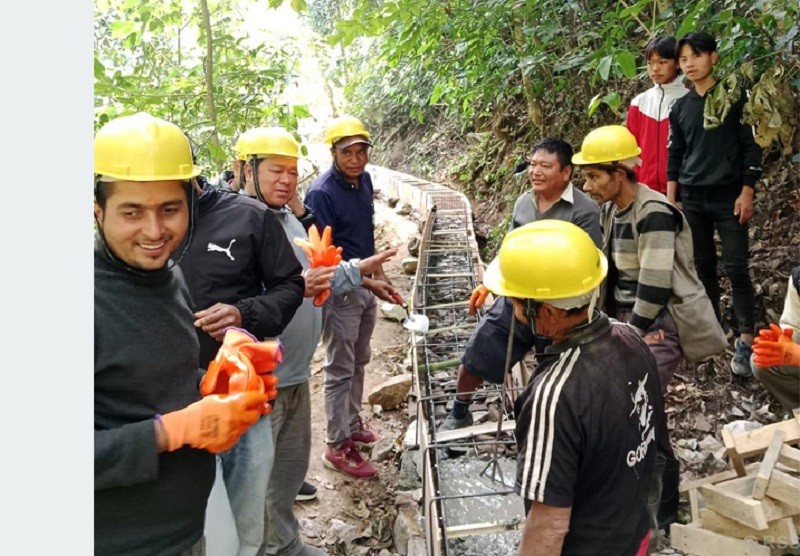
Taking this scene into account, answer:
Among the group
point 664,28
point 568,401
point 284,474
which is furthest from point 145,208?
point 664,28

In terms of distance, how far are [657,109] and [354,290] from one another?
265cm

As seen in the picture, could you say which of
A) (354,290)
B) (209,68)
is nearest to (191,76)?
(209,68)

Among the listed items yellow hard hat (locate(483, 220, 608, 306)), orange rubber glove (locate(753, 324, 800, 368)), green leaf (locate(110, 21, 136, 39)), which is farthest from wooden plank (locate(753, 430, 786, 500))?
green leaf (locate(110, 21, 136, 39))

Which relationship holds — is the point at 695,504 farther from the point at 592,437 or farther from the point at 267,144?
the point at 267,144

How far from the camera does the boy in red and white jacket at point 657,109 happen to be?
13.5ft

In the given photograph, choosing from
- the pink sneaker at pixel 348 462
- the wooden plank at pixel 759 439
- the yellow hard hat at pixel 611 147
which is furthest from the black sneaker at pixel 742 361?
the pink sneaker at pixel 348 462

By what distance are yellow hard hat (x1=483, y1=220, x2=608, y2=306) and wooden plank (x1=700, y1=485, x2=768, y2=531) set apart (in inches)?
62.7

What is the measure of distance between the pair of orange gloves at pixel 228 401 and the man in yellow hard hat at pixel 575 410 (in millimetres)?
Result: 771

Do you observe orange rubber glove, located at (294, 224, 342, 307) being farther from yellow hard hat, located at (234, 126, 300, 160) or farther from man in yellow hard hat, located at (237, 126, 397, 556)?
yellow hard hat, located at (234, 126, 300, 160)

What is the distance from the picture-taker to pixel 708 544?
8.78 ft

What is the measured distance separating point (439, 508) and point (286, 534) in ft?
2.54

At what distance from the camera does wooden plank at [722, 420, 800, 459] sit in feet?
9.49

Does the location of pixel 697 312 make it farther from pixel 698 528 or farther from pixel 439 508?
pixel 439 508

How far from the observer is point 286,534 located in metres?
2.82
